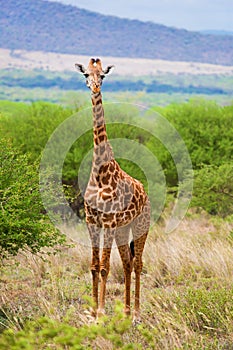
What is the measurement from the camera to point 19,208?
819 cm

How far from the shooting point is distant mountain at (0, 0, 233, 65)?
5276 inches

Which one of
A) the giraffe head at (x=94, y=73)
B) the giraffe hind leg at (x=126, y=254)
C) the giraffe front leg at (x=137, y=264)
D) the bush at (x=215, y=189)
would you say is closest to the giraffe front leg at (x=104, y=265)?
the giraffe hind leg at (x=126, y=254)

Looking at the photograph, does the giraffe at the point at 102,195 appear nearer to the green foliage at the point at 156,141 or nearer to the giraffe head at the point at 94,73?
the giraffe head at the point at 94,73

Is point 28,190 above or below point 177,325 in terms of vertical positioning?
above

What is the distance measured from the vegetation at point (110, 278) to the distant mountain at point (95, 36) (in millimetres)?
116891

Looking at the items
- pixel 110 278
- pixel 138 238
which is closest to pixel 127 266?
pixel 138 238

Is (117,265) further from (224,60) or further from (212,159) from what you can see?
(224,60)

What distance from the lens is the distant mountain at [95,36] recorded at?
440ft

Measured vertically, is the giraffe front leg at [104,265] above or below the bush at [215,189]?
above

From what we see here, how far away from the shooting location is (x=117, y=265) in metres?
10.2

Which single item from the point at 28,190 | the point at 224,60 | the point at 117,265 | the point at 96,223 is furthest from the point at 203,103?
the point at 224,60

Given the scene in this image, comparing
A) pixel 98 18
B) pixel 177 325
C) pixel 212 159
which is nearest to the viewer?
pixel 177 325

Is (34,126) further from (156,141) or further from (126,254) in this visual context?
(126,254)

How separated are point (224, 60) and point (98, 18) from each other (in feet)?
112
